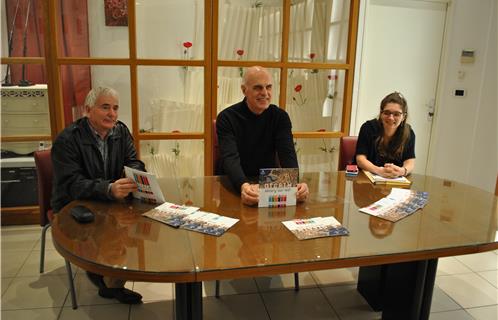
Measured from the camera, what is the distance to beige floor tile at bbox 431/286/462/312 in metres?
2.29

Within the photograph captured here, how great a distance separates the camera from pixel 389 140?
2479 millimetres

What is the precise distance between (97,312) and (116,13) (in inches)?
83.2

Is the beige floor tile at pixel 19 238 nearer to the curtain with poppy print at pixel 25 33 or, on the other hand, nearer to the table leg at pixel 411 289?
the curtain with poppy print at pixel 25 33

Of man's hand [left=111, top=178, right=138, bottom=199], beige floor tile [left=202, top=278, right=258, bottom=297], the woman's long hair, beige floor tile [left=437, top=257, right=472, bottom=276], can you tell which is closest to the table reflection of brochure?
man's hand [left=111, top=178, right=138, bottom=199]

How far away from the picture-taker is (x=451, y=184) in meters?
2.30

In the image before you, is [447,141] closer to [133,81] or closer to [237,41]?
[237,41]

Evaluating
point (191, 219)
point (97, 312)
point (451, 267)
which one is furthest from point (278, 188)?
point (451, 267)

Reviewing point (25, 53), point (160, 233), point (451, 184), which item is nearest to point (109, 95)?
point (160, 233)

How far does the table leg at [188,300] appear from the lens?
1.51 meters

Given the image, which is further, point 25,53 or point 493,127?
point 493,127

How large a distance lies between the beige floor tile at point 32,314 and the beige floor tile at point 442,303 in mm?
2072

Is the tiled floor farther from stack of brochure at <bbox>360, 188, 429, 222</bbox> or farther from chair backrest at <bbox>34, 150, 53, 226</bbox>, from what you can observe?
stack of brochure at <bbox>360, 188, 429, 222</bbox>

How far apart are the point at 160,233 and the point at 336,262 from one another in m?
0.63

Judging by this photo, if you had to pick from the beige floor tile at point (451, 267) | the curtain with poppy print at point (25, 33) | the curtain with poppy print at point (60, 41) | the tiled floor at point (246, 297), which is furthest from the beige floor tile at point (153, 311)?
the curtain with poppy print at point (25, 33)
